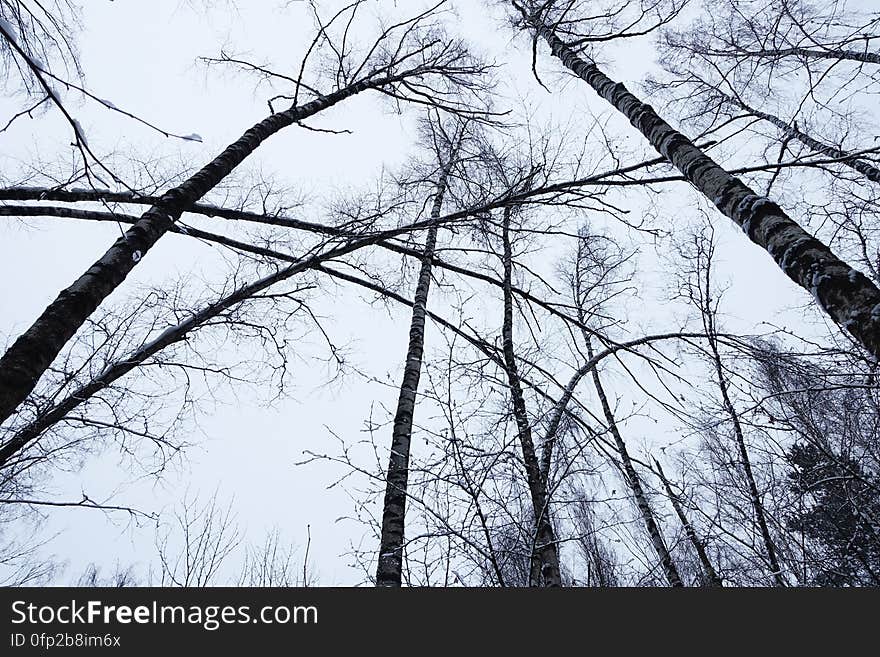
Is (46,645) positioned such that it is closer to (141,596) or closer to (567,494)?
(141,596)

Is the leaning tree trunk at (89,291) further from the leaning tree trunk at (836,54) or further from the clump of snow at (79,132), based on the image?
the leaning tree trunk at (836,54)

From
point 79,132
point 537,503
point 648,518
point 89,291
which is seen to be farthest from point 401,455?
point 648,518

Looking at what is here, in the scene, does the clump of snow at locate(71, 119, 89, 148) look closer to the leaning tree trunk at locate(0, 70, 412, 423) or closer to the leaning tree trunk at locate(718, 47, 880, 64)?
the leaning tree trunk at locate(0, 70, 412, 423)

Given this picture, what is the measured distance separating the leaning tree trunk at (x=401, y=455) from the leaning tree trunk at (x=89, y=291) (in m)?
1.87

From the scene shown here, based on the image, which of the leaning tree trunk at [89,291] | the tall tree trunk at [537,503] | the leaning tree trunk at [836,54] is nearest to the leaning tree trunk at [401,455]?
the tall tree trunk at [537,503]

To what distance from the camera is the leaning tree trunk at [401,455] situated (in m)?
3.34

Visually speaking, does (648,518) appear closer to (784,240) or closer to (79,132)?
(784,240)

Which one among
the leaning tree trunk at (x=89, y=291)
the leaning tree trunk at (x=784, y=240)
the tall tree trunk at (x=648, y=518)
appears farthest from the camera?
the tall tree trunk at (x=648, y=518)

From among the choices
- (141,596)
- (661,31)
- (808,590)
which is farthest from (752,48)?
(141,596)

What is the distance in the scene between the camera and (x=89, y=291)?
7.63ft

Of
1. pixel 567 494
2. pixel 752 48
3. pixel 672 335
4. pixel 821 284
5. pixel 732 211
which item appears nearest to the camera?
pixel 821 284

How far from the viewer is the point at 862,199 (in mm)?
5359

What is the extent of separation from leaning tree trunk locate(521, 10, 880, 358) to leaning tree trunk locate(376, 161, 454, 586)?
1966 millimetres

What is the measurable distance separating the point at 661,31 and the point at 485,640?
9.00 m
